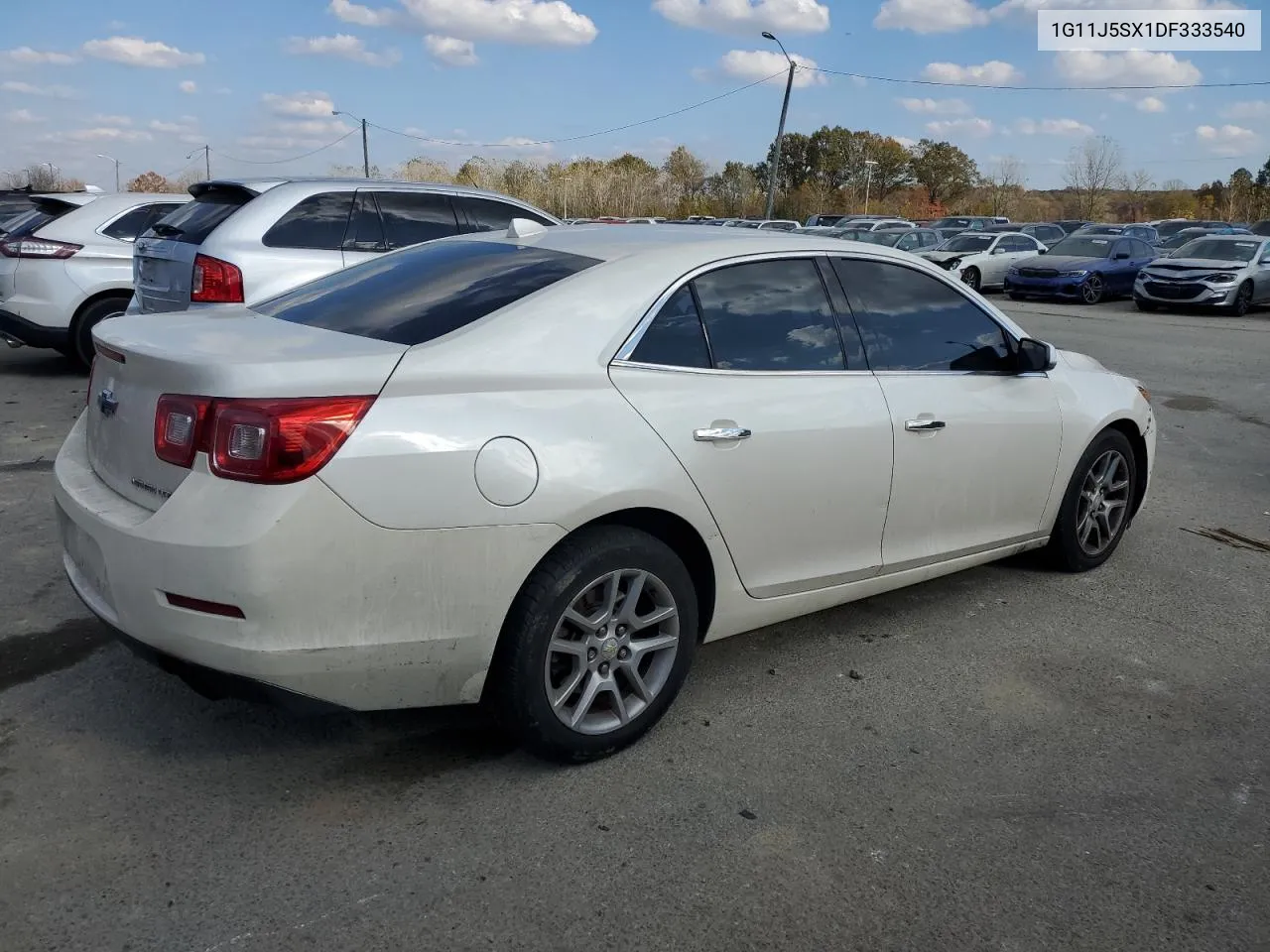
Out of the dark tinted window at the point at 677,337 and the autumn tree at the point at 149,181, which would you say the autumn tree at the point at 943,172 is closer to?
the autumn tree at the point at 149,181

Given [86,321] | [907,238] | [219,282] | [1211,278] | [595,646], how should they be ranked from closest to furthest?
[595,646] < [219,282] < [86,321] < [1211,278] < [907,238]

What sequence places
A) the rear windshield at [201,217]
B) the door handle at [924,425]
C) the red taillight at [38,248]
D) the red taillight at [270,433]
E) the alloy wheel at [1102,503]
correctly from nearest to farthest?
the red taillight at [270,433] < the door handle at [924,425] < the alloy wheel at [1102,503] < the rear windshield at [201,217] < the red taillight at [38,248]

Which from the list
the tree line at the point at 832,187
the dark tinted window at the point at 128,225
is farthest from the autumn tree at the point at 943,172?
the dark tinted window at the point at 128,225

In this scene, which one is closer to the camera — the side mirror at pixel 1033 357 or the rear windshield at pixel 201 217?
the side mirror at pixel 1033 357

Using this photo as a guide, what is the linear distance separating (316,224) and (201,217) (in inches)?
33.4

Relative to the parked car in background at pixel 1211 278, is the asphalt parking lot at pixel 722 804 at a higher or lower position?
lower

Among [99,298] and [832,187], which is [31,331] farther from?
[832,187]

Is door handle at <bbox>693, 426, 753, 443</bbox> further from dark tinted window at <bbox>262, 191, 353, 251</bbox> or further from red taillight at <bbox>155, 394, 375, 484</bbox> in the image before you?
dark tinted window at <bbox>262, 191, 353, 251</bbox>

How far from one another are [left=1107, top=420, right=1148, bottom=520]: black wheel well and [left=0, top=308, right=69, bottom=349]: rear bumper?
8603 mm

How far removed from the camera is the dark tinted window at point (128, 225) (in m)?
9.73

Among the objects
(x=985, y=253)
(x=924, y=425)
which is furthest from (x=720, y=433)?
(x=985, y=253)

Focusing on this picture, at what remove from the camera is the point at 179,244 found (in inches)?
298

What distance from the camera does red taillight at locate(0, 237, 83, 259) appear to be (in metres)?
9.33

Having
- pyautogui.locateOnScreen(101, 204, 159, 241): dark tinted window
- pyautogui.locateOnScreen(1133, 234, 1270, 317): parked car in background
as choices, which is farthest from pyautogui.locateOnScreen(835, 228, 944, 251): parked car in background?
pyautogui.locateOnScreen(101, 204, 159, 241): dark tinted window
